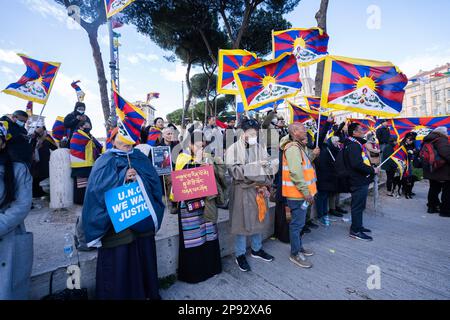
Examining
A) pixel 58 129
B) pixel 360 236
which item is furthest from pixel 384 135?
pixel 58 129

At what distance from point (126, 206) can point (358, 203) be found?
3.91 m

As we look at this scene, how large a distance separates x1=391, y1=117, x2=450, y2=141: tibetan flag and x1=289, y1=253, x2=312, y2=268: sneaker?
6298 mm

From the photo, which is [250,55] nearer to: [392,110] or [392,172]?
[392,110]

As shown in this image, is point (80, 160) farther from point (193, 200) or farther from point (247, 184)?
point (247, 184)

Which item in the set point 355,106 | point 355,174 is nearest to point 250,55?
point 355,106

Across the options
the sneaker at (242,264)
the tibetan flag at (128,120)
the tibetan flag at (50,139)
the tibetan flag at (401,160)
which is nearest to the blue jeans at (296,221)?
the sneaker at (242,264)

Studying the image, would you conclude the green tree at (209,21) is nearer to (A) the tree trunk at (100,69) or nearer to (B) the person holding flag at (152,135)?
(A) the tree trunk at (100,69)

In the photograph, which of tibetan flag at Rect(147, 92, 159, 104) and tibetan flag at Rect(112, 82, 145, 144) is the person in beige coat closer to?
tibetan flag at Rect(112, 82, 145, 144)

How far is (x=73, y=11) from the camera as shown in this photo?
841cm

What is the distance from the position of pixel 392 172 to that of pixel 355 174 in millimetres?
4611

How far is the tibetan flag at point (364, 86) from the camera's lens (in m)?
3.91

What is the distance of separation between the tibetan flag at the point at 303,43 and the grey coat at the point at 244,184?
4.59 metres

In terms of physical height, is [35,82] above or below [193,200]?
above

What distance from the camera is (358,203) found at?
4051 millimetres
